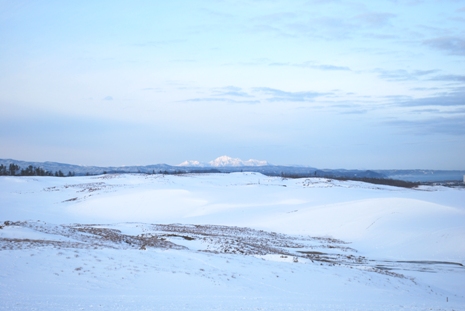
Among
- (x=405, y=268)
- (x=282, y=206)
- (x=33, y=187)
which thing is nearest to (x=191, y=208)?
(x=282, y=206)

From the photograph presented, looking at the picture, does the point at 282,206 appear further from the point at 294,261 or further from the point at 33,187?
the point at 33,187

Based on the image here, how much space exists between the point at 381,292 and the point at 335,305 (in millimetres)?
3364

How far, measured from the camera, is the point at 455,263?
22.0 m

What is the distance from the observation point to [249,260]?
1680 cm

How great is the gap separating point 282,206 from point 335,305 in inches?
1312

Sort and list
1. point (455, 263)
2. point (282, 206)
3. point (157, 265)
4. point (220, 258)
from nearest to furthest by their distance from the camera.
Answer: point (157, 265)
point (220, 258)
point (455, 263)
point (282, 206)

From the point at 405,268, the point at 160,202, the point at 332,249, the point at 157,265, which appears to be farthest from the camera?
the point at 160,202

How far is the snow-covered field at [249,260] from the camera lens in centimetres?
1138

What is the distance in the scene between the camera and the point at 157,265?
14438 millimetres

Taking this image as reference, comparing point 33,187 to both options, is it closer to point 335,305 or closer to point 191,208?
point 191,208

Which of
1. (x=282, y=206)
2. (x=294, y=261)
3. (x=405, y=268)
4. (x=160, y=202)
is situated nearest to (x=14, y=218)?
(x=160, y=202)

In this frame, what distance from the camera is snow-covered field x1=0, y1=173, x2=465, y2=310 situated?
11375 millimetres

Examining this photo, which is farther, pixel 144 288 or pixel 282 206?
pixel 282 206

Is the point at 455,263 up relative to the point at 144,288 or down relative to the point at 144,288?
down
